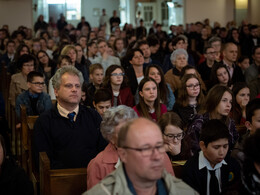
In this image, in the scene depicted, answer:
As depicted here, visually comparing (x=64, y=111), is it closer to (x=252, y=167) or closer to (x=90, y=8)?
(x=252, y=167)

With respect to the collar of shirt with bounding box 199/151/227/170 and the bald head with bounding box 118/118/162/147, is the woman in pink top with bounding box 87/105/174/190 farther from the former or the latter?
the bald head with bounding box 118/118/162/147

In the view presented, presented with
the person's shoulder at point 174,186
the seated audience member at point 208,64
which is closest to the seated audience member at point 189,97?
the seated audience member at point 208,64

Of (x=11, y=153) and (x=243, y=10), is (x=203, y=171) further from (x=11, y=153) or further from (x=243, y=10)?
(x=243, y=10)

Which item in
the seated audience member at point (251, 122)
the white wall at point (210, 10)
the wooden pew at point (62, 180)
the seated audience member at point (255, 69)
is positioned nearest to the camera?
the wooden pew at point (62, 180)

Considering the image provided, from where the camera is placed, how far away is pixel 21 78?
7.48m

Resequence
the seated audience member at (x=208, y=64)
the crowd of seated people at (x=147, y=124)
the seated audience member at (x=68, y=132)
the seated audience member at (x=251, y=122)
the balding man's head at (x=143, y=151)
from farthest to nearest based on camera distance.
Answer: the seated audience member at (x=208, y=64)
the seated audience member at (x=68, y=132)
the seated audience member at (x=251, y=122)
the crowd of seated people at (x=147, y=124)
the balding man's head at (x=143, y=151)

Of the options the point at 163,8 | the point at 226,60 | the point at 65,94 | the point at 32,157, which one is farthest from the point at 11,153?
the point at 163,8

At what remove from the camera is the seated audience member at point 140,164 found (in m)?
2.47

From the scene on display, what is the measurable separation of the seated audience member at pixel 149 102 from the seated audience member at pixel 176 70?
1.82m

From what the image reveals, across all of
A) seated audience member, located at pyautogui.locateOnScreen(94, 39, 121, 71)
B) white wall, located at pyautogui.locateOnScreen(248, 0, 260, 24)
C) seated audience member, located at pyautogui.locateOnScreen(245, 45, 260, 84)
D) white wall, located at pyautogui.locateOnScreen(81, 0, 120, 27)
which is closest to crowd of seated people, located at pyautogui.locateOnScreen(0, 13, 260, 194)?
seated audience member, located at pyautogui.locateOnScreen(245, 45, 260, 84)

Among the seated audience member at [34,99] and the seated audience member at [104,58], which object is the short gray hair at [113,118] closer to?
the seated audience member at [34,99]

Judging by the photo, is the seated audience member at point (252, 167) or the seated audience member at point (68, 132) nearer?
the seated audience member at point (252, 167)

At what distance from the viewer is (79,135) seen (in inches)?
164

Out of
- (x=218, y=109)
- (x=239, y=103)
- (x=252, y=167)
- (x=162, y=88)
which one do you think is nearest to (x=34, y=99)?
(x=162, y=88)
